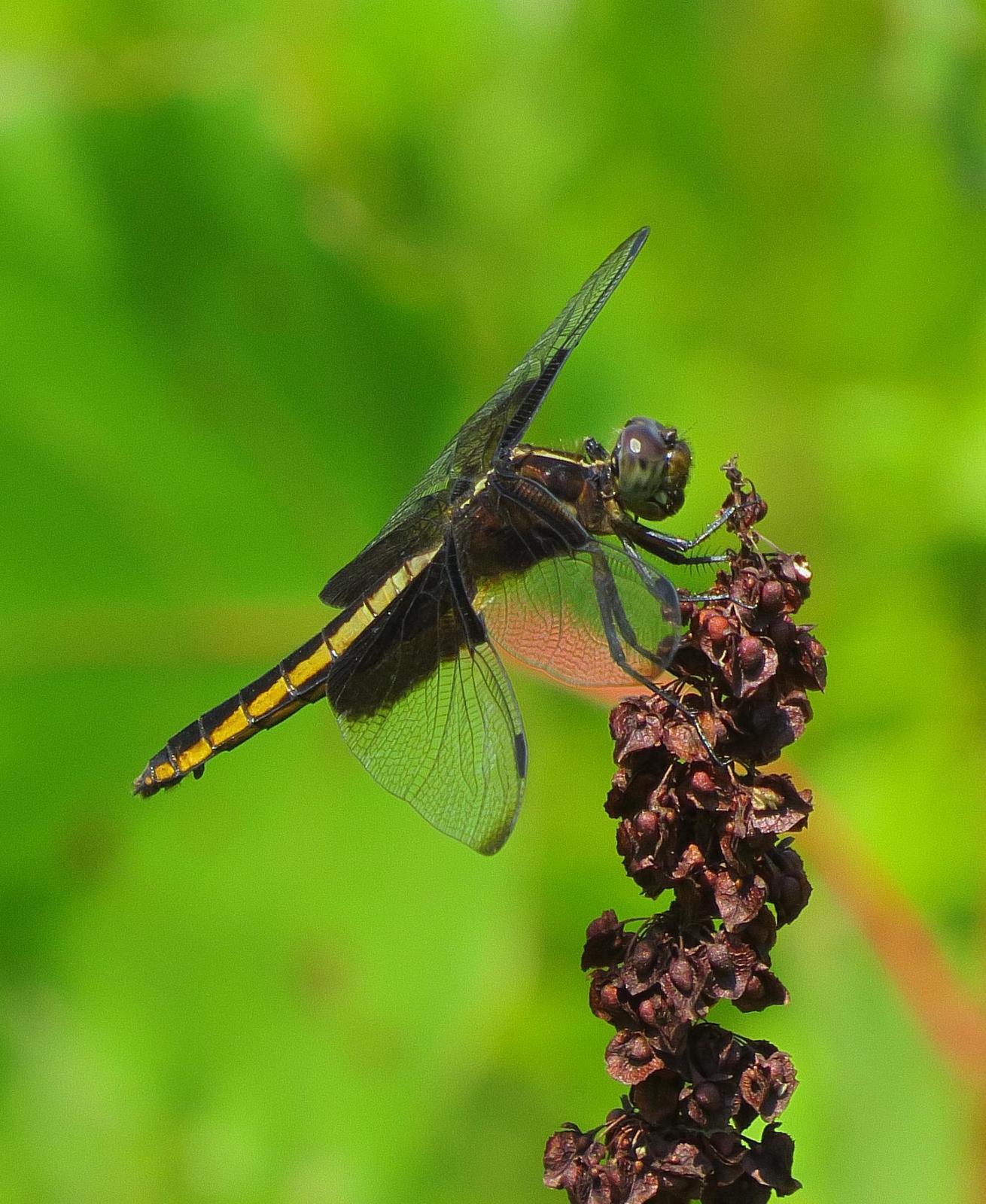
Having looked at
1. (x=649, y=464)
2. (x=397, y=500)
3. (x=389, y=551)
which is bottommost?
(x=649, y=464)

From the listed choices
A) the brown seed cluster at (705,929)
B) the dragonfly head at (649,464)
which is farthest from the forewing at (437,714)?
the brown seed cluster at (705,929)

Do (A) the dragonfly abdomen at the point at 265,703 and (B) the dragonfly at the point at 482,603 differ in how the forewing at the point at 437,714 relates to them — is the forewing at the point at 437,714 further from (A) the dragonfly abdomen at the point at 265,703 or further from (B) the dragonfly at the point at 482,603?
(A) the dragonfly abdomen at the point at 265,703

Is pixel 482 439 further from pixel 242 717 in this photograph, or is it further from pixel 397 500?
pixel 397 500

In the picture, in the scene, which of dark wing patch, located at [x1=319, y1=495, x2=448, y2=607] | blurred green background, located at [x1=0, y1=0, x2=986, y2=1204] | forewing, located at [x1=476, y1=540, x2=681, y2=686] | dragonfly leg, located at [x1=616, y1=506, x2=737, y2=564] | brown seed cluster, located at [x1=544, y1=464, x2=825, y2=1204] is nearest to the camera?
brown seed cluster, located at [x1=544, y1=464, x2=825, y2=1204]

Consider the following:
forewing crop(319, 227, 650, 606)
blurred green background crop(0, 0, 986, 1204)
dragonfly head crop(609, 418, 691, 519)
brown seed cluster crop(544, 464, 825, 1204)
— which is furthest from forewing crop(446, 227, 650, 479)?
brown seed cluster crop(544, 464, 825, 1204)

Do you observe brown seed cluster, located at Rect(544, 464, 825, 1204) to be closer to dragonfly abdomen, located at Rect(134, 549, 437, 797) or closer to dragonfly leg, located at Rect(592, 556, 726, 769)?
dragonfly leg, located at Rect(592, 556, 726, 769)

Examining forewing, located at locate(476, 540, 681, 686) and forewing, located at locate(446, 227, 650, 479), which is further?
forewing, located at locate(446, 227, 650, 479)

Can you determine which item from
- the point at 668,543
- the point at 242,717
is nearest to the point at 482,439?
the point at 668,543
